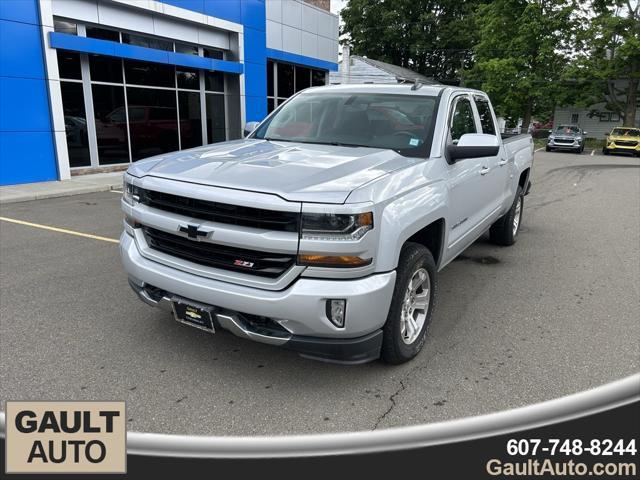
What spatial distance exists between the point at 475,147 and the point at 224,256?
6.68 ft

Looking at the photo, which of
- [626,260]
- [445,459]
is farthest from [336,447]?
[626,260]

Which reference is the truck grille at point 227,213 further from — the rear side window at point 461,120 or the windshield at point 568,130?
the windshield at point 568,130

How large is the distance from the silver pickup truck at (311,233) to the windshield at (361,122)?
17mm

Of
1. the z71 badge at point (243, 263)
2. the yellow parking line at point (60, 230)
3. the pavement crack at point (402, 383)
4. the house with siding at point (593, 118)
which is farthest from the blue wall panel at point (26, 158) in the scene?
the house with siding at point (593, 118)

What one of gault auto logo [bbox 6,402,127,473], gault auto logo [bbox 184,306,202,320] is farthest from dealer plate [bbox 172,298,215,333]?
gault auto logo [bbox 6,402,127,473]

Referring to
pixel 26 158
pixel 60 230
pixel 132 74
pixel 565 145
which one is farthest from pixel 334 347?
pixel 565 145

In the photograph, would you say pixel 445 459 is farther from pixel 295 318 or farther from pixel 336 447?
pixel 295 318

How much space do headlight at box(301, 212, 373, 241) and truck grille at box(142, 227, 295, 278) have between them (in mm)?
189

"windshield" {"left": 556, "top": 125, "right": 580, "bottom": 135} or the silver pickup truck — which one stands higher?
the silver pickup truck

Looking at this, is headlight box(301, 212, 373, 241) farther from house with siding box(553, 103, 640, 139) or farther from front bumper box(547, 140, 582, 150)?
house with siding box(553, 103, 640, 139)

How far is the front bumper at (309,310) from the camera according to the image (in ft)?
9.30

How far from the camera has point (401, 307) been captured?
10.6ft

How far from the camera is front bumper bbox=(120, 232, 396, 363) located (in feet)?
9.30

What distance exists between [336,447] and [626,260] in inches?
208
